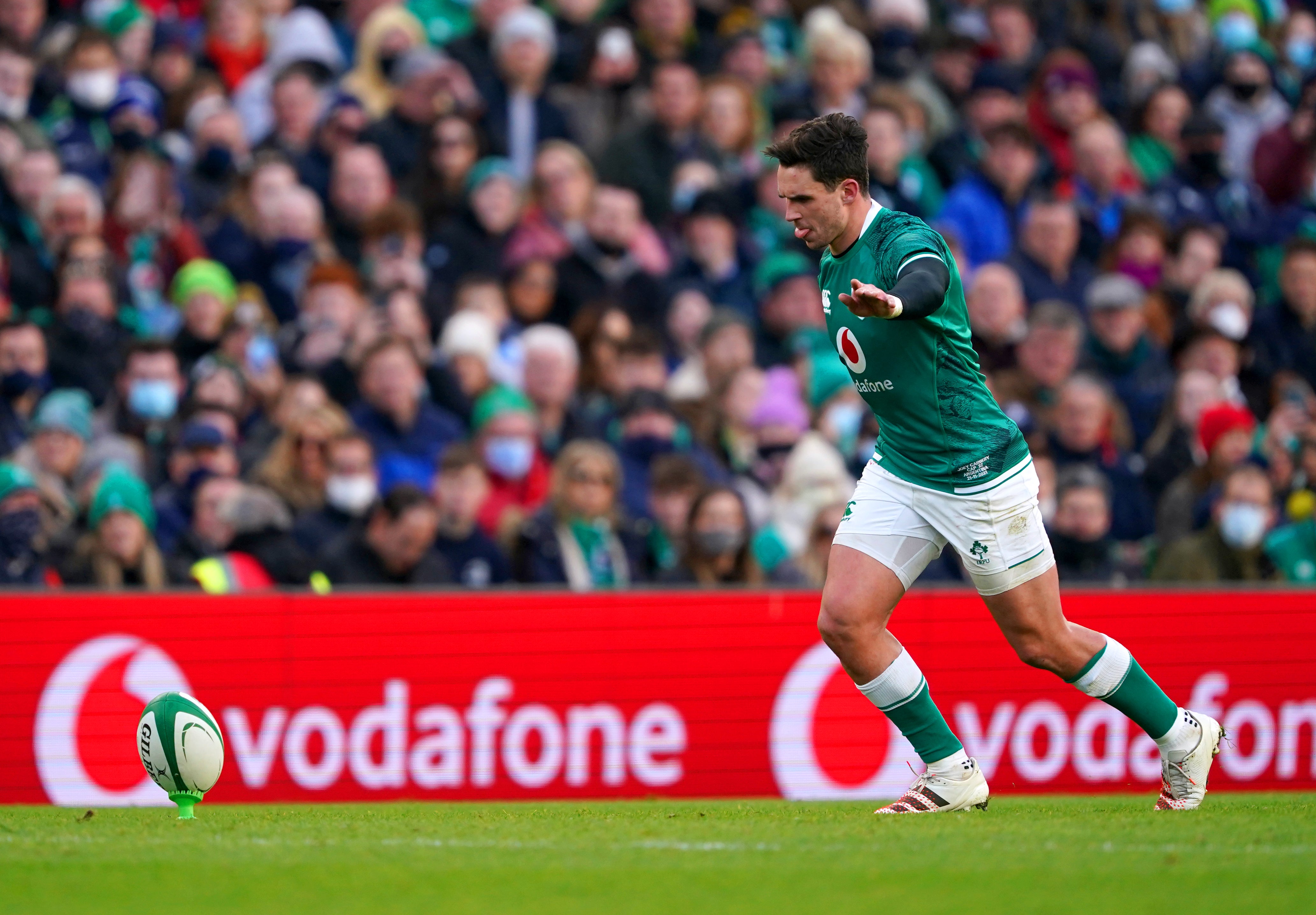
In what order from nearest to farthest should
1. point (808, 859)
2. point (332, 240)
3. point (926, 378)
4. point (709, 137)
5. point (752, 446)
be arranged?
point (808, 859) < point (926, 378) < point (752, 446) < point (332, 240) < point (709, 137)

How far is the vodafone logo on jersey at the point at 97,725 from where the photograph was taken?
959cm

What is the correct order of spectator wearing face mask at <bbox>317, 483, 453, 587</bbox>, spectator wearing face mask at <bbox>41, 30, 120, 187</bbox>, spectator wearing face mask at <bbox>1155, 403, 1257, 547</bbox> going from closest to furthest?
spectator wearing face mask at <bbox>317, 483, 453, 587</bbox>
spectator wearing face mask at <bbox>1155, 403, 1257, 547</bbox>
spectator wearing face mask at <bbox>41, 30, 120, 187</bbox>

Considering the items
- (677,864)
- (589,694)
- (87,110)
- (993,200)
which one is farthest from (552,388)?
(677,864)

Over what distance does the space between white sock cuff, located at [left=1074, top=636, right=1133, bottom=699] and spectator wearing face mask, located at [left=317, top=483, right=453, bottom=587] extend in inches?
179

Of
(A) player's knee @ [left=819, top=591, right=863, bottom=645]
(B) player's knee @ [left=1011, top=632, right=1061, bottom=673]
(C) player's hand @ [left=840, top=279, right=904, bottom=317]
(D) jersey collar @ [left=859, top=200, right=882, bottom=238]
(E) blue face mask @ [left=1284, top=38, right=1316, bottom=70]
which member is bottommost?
(B) player's knee @ [left=1011, top=632, right=1061, bottom=673]

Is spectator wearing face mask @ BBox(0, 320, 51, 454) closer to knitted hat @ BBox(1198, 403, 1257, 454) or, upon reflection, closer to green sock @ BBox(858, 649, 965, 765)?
green sock @ BBox(858, 649, 965, 765)

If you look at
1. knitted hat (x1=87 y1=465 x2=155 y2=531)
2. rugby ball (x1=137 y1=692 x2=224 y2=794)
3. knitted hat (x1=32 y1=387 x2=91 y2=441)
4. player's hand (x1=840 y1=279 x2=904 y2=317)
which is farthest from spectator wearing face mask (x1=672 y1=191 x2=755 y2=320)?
player's hand (x1=840 y1=279 x2=904 y2=317)

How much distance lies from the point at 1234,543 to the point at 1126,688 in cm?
483

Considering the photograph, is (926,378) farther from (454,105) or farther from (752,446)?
(454,105)

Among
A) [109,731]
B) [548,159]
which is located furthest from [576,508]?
[548,159]

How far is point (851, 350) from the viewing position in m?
6.95

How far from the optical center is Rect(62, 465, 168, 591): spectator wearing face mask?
10.2 metres

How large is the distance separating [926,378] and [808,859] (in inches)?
73.2

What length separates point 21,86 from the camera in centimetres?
1334
